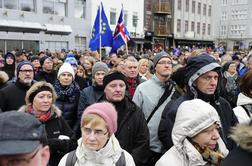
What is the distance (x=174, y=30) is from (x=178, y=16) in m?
2.09

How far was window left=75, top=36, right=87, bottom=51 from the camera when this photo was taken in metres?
26.8

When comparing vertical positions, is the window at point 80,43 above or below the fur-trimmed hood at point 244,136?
above

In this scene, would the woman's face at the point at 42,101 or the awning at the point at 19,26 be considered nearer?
the woman's face at the point at 42,101

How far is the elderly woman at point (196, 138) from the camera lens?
282cm

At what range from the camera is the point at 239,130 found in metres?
2.25

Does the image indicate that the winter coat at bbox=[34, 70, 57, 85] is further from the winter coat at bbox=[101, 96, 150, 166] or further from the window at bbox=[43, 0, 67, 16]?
the window at bbox=[43, 0, 67, 16]

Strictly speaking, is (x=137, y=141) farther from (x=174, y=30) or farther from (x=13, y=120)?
(x=174, y=30)

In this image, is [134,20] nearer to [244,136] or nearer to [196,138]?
[196,138]

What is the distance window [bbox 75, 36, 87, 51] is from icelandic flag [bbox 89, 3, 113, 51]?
15.0 m

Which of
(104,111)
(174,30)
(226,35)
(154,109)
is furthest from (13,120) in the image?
(226,35)

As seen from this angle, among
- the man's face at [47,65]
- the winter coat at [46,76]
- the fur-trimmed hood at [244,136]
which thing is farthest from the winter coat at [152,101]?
the man's face at [47,65]


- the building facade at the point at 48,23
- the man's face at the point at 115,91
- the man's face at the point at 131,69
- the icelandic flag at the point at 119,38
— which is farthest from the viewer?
the building facade at the point at 48,23

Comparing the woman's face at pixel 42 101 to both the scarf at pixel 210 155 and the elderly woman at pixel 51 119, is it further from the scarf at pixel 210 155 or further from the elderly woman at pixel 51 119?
the scarf at pixel 210 155

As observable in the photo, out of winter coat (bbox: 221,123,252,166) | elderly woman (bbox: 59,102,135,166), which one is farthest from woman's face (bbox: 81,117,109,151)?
winter coat (bbox: 221,123,252,166)
